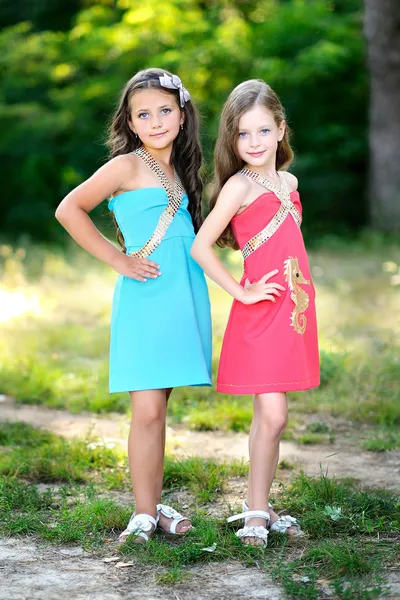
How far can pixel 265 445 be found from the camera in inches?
126

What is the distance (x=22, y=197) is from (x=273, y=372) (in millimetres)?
11327

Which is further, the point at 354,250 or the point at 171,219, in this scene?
the point at 354,250

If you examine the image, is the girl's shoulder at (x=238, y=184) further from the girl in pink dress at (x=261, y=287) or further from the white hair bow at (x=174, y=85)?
the white hair bow at (x=174, y=85)

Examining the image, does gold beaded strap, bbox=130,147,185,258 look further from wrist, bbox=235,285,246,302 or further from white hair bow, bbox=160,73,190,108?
wrist, bbox=235,285,246,302

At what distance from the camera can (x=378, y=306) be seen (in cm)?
767

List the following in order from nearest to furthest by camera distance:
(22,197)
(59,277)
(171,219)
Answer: (171,219), (59,277), (22,197)

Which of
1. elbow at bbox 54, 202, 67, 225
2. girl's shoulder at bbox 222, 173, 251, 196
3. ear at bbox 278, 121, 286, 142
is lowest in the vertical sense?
elbow at bbox 54, 202, 67, 225

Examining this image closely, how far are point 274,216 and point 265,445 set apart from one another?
0.84 metres

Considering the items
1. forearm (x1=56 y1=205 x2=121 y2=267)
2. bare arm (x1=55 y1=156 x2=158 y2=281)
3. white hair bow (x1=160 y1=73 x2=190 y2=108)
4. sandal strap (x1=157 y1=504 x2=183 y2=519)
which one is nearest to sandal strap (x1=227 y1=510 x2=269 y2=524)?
sandal strap (x1=157 y1=504 x2=183 y2=519)

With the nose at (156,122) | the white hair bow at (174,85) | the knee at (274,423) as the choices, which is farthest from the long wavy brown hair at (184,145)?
the knee at (274,423)

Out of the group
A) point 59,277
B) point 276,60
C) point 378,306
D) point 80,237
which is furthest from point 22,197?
point 80,237

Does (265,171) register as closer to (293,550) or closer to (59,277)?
(293,550)

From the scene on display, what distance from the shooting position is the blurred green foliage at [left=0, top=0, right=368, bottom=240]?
12930 millimetres

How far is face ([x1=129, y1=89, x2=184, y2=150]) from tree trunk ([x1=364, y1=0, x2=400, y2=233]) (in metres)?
9.16
